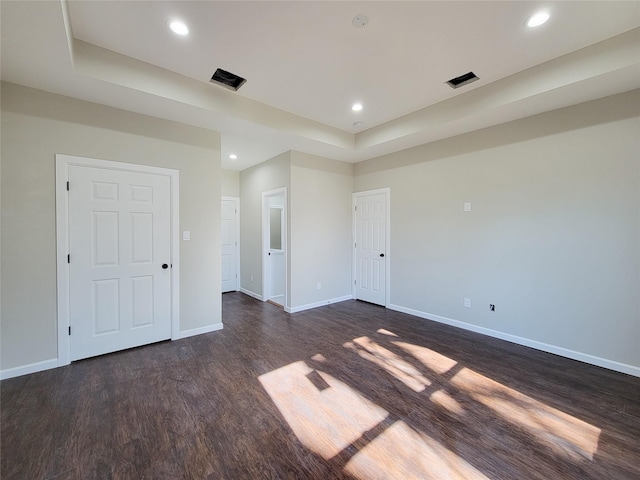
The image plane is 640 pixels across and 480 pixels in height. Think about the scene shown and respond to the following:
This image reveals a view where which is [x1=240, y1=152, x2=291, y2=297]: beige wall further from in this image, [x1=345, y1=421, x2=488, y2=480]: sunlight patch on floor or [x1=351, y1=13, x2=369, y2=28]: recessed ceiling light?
[x1=345, y1=421, x2=488, y2=480]: sunlight patch on floor

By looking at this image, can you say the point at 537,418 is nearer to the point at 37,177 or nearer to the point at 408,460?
the point at 408,460

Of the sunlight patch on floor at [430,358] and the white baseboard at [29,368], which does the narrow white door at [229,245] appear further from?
the sunlight patch on floor at [430,358]

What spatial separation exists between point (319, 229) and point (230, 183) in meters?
2.49

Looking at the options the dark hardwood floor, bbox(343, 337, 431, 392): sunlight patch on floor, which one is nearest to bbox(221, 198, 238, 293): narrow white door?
the dark hardwood floor

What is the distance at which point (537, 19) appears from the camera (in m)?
2.09

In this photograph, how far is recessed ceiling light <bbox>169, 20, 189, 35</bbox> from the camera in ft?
7.04

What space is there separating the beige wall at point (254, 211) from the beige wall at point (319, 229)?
0.32 metres

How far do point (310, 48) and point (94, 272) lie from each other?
3.21m

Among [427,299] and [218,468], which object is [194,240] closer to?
[218,468]

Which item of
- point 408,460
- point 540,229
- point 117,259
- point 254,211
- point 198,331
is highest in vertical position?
point 254,211

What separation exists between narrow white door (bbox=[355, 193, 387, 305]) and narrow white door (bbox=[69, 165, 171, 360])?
133 inches

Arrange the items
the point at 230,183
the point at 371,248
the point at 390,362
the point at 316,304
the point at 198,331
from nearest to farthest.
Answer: the point at 390,362 < the point at 198,331 < the point at 316,304 < the point at 371,248 < the point at 230,183

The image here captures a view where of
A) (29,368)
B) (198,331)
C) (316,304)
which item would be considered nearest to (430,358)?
(316,304)

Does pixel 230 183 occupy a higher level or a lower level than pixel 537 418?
higher
